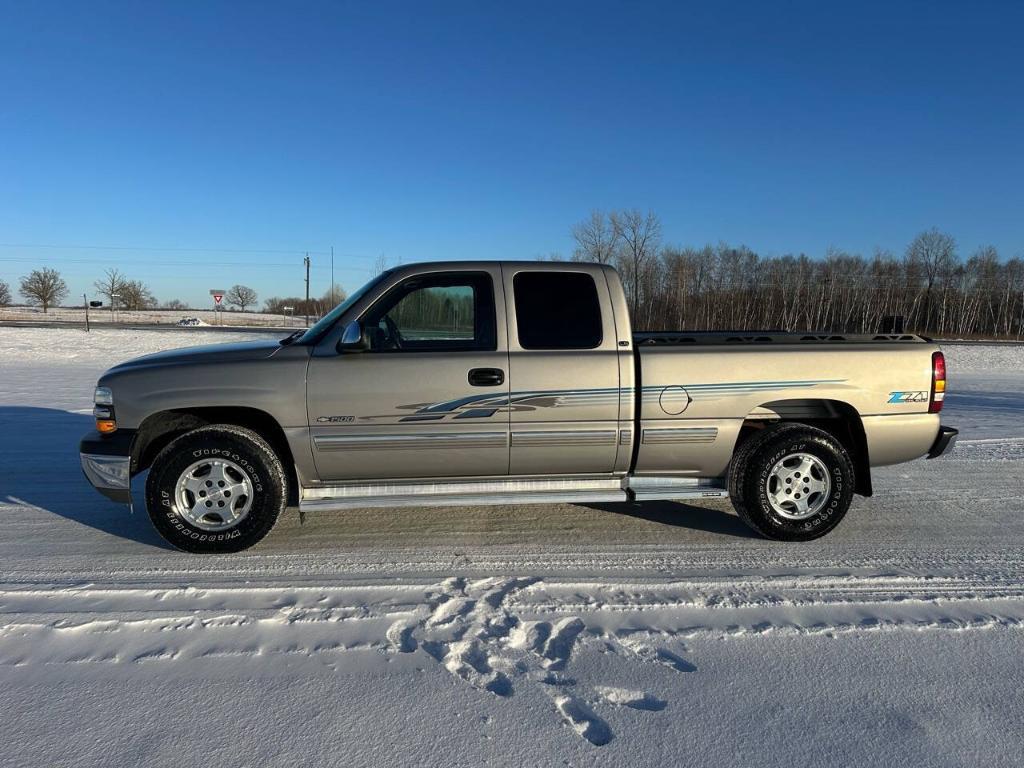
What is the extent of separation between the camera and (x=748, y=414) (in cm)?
420

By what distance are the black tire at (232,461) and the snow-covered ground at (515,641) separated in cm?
13

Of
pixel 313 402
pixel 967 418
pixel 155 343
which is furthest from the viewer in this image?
pixel 155 343

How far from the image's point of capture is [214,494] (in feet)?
13.0

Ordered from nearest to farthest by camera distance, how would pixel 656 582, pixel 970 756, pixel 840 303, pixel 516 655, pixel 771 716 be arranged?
pixel 970 756
pixel 771 716
pixel 516 655
pixel 656 582
pixel 840 303

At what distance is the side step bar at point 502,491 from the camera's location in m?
4.06

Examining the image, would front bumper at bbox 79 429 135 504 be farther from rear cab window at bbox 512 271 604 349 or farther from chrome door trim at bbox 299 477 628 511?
rear cab window at bbox 512 271 604 349

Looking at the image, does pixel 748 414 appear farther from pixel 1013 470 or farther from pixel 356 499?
pixel 1013 470

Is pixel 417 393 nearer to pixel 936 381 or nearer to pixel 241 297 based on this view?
pixel 936 381

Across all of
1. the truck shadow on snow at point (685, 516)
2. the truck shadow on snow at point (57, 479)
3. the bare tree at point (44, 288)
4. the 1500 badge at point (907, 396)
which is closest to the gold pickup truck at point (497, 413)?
the 1500 badge at point (907, 396)

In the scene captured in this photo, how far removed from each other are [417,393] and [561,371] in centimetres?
97

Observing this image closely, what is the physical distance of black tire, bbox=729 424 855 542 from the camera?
421 centimetres

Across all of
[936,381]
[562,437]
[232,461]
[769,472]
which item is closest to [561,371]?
[562,437]

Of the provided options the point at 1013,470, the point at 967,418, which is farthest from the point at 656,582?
the point at 967,418

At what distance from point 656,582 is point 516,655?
1.13 meters
